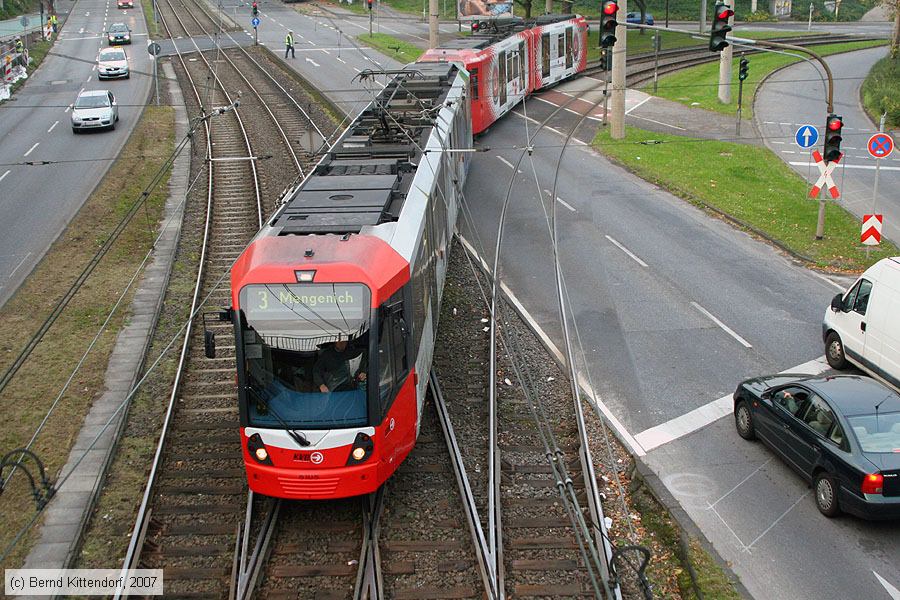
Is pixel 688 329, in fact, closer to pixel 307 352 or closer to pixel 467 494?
pixel 467 494

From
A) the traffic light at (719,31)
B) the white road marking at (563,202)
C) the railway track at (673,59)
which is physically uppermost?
the traffic light at (719,31)

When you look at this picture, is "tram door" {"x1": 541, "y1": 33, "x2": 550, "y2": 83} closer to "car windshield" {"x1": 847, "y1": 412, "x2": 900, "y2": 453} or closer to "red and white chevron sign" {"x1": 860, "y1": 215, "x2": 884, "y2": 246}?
"red and white chevron sign" {"x1": 860, "y1": 215, "x2": 884, "y2": 246}

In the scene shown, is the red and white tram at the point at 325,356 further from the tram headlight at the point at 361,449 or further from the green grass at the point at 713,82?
the green grass at the point at 713,82

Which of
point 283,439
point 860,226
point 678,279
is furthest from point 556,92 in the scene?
point 283,439

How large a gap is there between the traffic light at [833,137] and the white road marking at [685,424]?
8580mm

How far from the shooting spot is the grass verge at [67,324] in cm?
1305

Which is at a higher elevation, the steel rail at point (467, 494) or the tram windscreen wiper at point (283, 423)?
the tram windscreen wiper at point (283, 423)

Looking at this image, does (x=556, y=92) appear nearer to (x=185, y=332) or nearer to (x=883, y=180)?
(x=883, y=180)

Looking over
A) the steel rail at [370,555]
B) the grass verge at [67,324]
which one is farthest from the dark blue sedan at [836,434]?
the grass verge at [67,324]

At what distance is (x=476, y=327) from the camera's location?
17.3m

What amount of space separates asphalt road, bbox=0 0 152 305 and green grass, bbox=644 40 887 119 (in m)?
23.2

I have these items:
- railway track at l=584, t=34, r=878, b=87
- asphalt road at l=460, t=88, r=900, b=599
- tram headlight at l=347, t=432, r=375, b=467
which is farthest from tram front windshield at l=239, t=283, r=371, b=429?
railway track at l=584, t=34, r=878, b=87

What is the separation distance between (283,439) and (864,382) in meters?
7.60

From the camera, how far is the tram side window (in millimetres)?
40597
